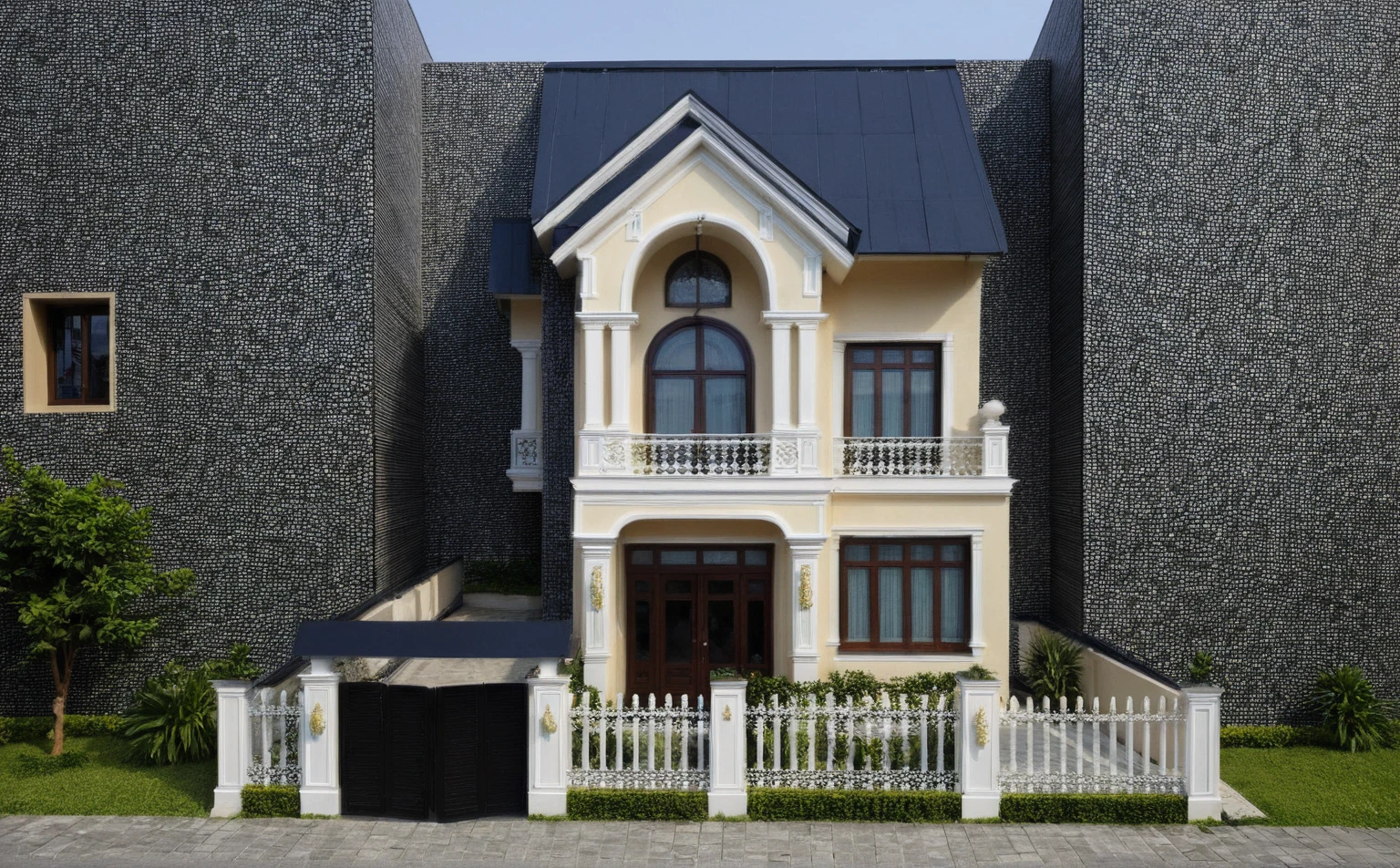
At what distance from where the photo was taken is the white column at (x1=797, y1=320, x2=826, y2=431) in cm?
1323

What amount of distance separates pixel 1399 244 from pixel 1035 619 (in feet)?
29.8

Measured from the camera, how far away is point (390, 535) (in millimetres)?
15867

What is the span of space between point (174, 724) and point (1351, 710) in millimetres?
18281

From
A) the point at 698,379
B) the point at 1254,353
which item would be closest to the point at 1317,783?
the point at 1254,353

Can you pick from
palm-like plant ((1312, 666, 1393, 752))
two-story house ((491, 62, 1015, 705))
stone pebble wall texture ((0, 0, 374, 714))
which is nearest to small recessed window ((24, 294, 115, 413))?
stone pebble wall texture ((0, 0, 374, 714))

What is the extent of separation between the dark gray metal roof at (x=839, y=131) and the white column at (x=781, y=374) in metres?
2.14

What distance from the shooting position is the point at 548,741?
10.6m

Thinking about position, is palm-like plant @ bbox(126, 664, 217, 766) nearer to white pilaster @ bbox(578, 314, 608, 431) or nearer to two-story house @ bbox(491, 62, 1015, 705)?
two-story house @ bbox(491, 62, 1015, 705)

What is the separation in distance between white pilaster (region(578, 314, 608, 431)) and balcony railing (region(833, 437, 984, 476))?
13.2 feet

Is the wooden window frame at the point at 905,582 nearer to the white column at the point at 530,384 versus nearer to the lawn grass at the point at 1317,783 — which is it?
the lawn grass at the point at 1317,783

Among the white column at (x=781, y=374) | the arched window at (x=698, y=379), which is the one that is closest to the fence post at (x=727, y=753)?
the white column at (x=781, y=374)

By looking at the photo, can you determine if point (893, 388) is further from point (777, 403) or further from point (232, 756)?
point (232, 756)

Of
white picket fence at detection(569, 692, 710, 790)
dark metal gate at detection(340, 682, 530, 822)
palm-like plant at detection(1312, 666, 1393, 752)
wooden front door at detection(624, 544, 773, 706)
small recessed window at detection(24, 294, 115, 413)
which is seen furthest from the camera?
small recessed window at detection(24, 294, 115, 413)

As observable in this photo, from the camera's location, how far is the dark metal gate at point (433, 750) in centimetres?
1052
